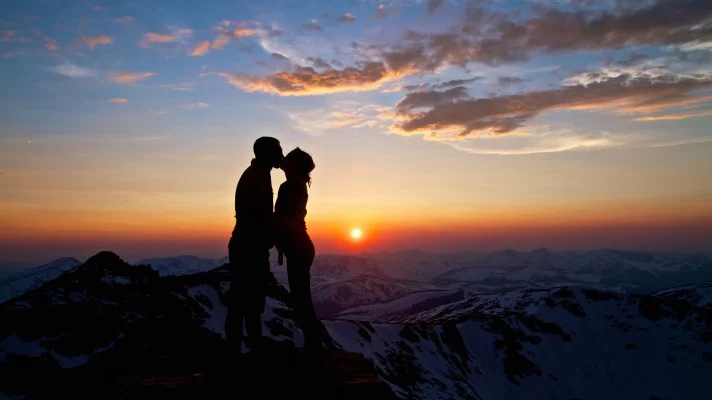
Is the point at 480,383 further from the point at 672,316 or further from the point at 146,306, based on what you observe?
the point at 672,316

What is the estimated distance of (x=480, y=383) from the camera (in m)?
137

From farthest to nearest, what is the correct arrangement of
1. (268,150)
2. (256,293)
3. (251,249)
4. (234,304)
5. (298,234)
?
(298,234)
(268,150)
(256,293)
(234,304)
(251,249)

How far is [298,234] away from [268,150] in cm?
209

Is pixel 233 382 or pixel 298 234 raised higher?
pixel 298 234

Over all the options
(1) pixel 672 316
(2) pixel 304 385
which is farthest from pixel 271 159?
(1) pixel 672 316

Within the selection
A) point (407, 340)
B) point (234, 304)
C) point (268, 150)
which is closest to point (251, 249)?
point (234, 304)

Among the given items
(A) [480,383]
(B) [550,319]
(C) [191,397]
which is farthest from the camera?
(B) [550,319]

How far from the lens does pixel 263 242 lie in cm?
1005

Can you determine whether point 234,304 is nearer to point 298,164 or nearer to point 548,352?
point 298,164

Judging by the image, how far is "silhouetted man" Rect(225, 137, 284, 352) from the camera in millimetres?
9953

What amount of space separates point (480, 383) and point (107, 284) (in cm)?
10620

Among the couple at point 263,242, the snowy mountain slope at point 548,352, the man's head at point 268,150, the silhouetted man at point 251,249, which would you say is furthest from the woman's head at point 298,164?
the snowy mountain slope at point 548,352

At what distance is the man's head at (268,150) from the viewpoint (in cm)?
1039

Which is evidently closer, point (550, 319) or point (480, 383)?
point (480, 383)
